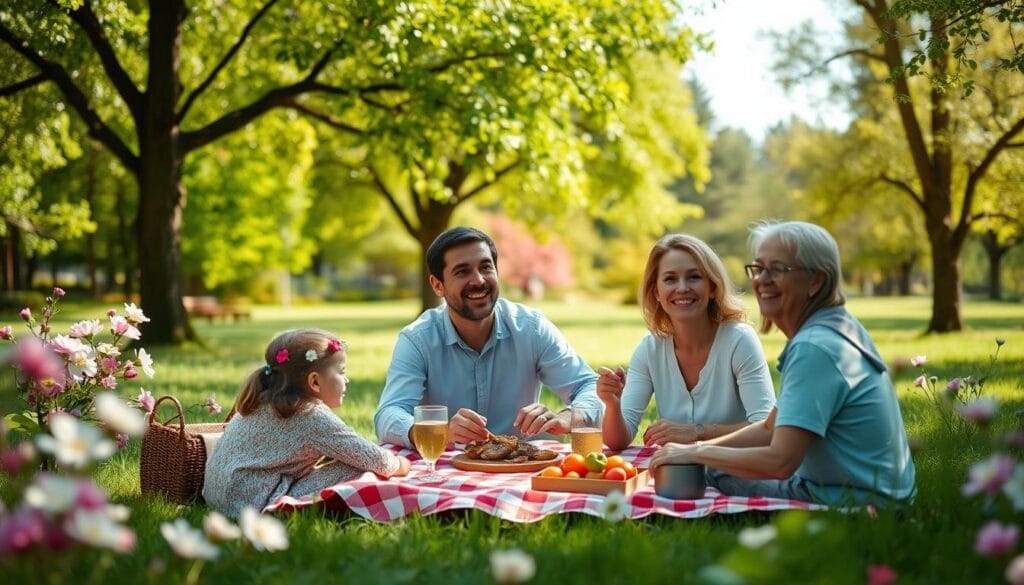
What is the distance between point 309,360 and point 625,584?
2066 millimetres

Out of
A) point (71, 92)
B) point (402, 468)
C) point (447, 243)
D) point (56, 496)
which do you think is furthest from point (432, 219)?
point (56, 496)

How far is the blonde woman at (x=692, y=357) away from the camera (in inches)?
206

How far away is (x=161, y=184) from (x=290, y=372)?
11359mm

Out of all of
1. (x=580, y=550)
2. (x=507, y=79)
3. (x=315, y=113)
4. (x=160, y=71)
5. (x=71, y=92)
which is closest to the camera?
(x=580, y=550)

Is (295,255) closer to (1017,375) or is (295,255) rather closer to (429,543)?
(1017,375)

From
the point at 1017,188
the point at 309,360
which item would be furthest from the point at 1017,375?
the point at 1017,188

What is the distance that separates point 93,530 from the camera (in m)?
2.25

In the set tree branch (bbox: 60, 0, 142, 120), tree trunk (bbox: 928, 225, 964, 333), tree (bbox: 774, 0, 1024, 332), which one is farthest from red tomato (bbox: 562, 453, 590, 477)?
tree trunk (bbox: 928, 225, 964, 333)

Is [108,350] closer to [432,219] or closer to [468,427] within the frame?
[468,427]

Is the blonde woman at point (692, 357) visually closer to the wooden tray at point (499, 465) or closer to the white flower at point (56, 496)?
the wooden tray at point (499, 465)

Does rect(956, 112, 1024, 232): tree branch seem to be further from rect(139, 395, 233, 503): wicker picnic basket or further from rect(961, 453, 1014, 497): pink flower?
rect(961, 453, 1014, 497): pink flower

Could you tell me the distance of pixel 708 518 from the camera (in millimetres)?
4133

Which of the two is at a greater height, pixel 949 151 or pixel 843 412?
pixel 949 151

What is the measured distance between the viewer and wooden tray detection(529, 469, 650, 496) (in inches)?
174
